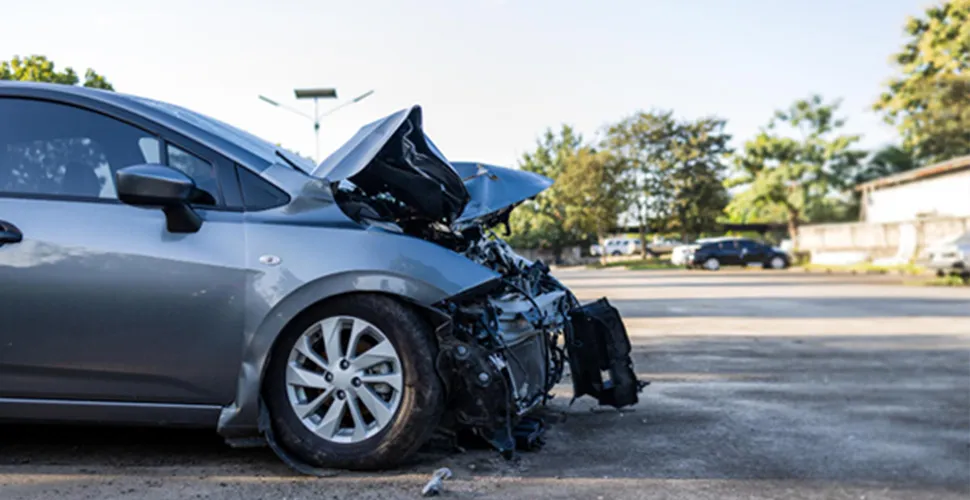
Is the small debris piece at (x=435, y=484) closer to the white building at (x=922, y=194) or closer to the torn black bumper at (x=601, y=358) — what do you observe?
the torn black bumper at (x=601, y=358)

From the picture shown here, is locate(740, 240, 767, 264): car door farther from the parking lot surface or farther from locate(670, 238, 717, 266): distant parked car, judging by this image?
the parking lot surface

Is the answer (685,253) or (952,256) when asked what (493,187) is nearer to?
(952,256)

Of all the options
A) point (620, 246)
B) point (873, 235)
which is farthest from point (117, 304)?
point (620, 246)

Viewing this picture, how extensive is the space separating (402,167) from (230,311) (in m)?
1.06

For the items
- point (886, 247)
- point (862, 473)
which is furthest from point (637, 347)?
point (886, 247)

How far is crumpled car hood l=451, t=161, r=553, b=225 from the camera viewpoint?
14.3 ft

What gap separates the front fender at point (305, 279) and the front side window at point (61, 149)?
743mm

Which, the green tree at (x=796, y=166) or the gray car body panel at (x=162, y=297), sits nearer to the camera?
the gray car body panel at (x=162, y=297)

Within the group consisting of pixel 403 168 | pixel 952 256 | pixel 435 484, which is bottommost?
pixel 435 484

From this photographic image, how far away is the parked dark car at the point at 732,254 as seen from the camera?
1393 inches

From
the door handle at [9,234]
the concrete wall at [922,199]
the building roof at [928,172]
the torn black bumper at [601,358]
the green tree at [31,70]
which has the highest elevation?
the green tree at [31,70]

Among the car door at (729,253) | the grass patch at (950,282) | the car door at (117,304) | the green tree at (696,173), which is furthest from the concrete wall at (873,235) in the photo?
the car door at (117,304)

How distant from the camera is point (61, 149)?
3398mm

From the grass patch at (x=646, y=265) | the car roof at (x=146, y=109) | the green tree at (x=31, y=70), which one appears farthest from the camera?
the grass patch at (x=646, y=265)
